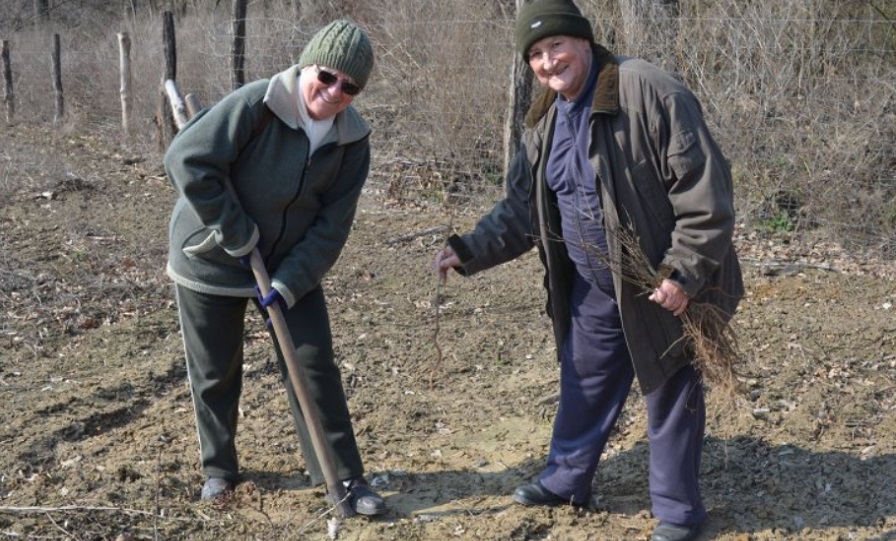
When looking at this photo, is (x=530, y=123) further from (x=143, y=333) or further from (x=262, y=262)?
(x=143, y=333)

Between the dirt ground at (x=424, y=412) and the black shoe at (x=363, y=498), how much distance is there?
0.06 meters

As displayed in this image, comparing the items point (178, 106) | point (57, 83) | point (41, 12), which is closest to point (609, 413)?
point (178, 106)

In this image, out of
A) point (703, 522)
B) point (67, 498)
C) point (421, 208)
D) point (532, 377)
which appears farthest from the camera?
point (421, 208)

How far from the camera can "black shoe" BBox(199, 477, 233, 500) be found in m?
4.27

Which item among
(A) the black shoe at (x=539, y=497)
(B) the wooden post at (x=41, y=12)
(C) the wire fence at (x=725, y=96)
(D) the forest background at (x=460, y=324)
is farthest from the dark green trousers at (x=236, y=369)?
(B) the wooden post at (x=41, y=12)

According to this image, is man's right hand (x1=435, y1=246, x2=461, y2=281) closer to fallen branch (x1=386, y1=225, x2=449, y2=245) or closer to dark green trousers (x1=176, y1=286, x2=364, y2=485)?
dark green trousers (x1=176, y1=286, x2=364, y2=485)

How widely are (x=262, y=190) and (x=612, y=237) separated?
4.20ft

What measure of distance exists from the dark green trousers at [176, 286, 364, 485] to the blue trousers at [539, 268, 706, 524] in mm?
842

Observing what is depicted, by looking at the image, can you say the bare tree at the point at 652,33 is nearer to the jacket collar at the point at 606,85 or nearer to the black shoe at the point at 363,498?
the jacket collar at the point at 606,85

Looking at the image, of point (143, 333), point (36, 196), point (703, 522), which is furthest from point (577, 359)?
point (36, 196)

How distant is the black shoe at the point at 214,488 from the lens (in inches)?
168

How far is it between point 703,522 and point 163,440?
244 cm

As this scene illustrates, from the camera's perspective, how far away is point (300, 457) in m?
4.70

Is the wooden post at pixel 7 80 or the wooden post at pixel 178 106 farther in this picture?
the wooden post at pixel 7 80
